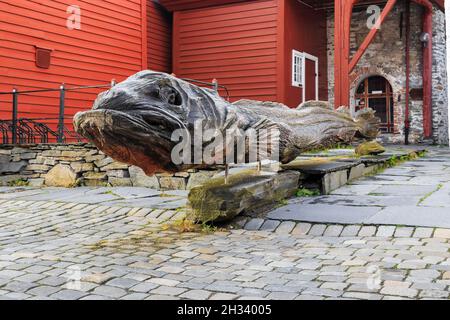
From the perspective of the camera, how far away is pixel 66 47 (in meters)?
10.5

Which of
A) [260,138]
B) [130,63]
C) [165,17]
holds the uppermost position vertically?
[165,17]

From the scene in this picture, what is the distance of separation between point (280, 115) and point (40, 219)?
103 inches

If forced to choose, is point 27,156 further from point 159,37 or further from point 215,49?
point 159,37

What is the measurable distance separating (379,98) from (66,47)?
389 inches

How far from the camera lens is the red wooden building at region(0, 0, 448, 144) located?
9750mm

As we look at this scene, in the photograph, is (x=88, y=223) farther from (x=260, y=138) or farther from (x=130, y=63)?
(x=130, y=63)

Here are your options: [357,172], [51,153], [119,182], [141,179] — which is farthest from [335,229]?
[51,153]

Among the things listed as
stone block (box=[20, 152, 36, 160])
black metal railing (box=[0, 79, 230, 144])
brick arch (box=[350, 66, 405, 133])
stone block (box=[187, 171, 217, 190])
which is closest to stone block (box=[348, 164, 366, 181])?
stone block (box=[187, 171, 217, 190])

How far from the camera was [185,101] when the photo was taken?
3572 millimetres

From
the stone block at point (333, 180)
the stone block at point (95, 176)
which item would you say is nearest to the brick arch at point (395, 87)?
the stone block at point (333, 180)

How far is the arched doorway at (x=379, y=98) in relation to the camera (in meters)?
15.5

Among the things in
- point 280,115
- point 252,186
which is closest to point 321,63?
point 280,115

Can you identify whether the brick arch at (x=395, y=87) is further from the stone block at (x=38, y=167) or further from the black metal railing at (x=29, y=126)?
the stone block at (x=38, y=167)

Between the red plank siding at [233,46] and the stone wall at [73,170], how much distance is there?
6.52 meters
